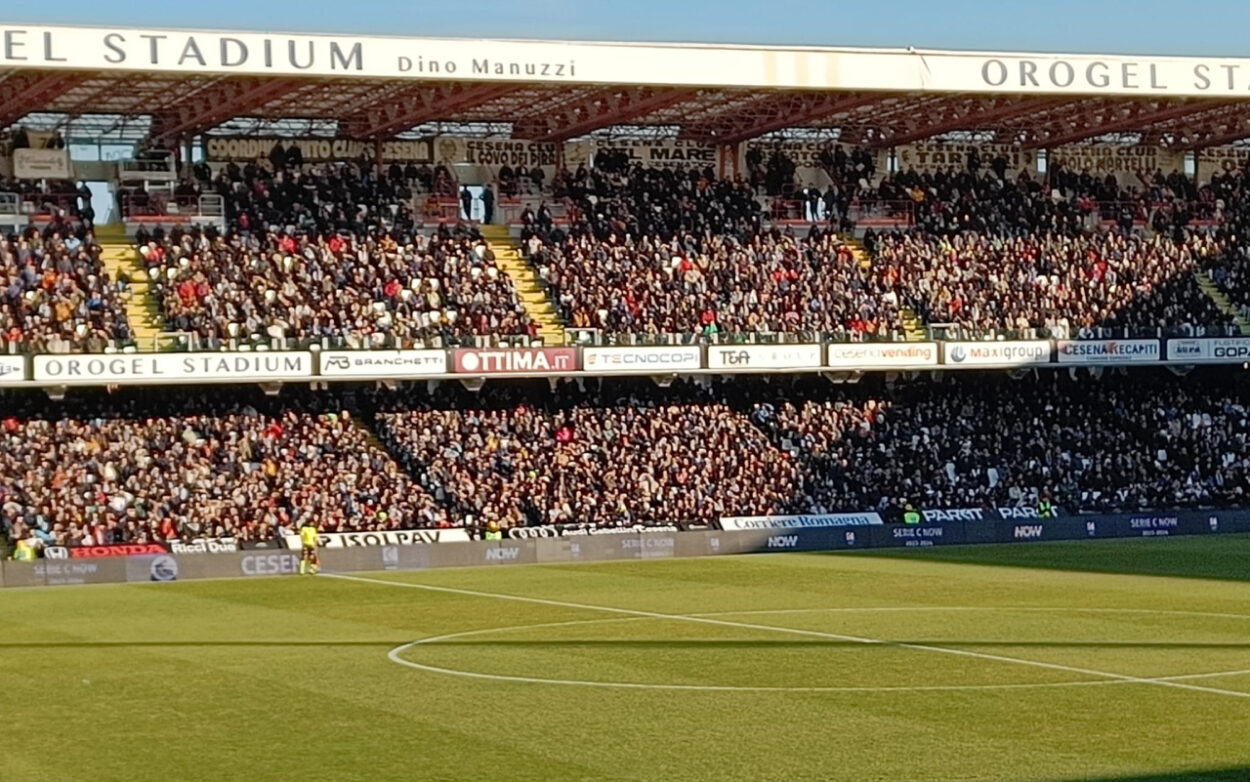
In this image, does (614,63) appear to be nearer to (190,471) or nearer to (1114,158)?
(190,471)

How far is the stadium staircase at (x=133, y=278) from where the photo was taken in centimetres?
5383

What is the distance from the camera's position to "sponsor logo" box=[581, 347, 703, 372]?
56.1 m

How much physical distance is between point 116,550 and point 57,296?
8.94 m

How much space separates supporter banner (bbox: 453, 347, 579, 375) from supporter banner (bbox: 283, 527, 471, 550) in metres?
5.33

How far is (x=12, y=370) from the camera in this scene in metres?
50.3

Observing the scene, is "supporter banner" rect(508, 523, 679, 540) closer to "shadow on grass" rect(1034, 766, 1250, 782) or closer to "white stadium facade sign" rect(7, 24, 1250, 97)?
"white stadium facade sign" rect(7, 24, 1250, 97)

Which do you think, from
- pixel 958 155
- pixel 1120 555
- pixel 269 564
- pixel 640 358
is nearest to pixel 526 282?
pixel 640 358

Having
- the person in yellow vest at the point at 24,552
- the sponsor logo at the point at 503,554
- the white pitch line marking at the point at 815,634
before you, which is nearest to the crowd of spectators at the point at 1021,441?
the sponsor logo at the point at 503,554

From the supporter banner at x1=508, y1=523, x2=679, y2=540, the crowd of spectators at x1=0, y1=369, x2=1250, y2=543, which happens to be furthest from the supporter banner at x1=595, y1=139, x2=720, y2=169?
the supporter banner at x1=508, y1=523, x2=679, y2=540

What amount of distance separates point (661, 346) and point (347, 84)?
1126 centimetres

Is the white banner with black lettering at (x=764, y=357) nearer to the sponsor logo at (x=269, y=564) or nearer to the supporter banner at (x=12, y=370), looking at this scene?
the sponsor logo at (x=269, y=564)

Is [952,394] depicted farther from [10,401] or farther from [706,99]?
[10,401]

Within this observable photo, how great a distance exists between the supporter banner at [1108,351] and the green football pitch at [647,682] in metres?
20.9

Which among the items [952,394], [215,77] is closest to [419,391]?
[215,77]
